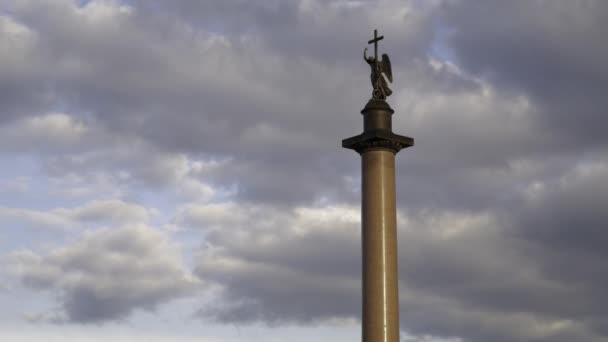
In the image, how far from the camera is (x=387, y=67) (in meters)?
55.2

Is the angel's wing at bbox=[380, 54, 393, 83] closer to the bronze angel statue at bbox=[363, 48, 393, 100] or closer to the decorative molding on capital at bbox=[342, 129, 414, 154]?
the bronze angel statue at bbox=[363, 48, 393, 100]

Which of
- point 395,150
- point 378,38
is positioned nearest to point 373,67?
point 378,38

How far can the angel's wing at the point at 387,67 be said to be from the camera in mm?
55062

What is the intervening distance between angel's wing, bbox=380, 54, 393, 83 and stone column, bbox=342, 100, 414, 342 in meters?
2.44

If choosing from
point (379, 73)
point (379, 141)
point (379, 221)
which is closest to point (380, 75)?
point (379, 73)

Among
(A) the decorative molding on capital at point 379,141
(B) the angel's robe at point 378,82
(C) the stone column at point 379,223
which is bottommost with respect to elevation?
(C) the stone column at point 379,223

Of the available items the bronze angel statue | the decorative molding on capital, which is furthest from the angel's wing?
the decorative molding on capital

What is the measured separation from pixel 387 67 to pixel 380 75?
0.81 metres

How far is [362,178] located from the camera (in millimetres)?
52000

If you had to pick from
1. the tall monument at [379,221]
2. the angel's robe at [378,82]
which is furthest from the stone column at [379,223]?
the angel's robe at [378,82]

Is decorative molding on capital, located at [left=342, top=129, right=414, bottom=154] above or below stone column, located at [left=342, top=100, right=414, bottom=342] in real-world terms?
above

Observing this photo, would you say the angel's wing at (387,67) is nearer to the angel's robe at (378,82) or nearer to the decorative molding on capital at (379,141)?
the angel's robe at (378,82)

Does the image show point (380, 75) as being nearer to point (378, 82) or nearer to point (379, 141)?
point (378, 82)

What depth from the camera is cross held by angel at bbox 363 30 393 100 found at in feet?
178
